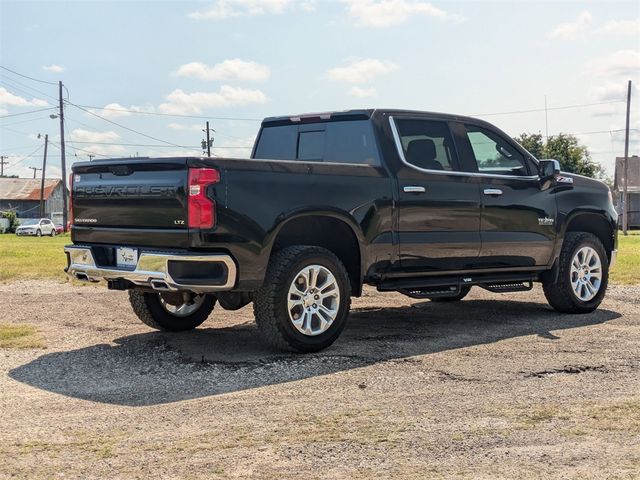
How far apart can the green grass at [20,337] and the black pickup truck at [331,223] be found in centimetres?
94

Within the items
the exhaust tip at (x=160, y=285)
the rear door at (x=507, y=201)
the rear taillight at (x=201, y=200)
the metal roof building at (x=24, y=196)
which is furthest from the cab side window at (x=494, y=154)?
the metal roof building at (x=24, y=196)

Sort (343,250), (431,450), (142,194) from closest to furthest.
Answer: (431,450) < (142,194) < (343,250)

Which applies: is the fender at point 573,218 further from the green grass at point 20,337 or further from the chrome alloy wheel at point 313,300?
the green grass at point 20,337

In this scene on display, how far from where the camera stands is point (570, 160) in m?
69.4

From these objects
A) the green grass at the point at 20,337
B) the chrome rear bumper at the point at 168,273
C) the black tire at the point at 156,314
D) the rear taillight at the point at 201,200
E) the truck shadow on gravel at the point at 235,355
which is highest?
the rear taillight at the point at 201,200

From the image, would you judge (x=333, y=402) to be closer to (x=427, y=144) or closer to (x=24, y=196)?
(x=427, y=144)

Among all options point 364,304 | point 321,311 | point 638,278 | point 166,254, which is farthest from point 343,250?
point 638,278

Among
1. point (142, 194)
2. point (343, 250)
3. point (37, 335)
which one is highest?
point (142, 194)

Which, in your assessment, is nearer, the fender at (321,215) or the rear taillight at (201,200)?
the rear taillight at (201,200)

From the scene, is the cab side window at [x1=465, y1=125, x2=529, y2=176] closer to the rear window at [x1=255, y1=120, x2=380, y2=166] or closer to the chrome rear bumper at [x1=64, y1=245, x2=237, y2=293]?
the rear window at [x1=255, y1=120, x2=380, y2=166]

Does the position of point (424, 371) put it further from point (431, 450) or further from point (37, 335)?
point (37, 335)

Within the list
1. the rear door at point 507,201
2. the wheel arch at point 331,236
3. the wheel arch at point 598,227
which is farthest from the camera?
the wheel arch at point 598,227

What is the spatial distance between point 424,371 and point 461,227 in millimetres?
2084

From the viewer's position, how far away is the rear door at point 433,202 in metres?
7.04
